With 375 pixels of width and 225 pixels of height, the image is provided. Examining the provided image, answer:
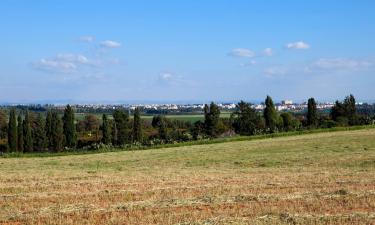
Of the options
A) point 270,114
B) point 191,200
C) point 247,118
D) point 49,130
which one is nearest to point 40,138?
point 49,130

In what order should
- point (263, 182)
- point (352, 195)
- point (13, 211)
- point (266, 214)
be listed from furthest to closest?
point (263, 182), point (352, 195), point (13, 211), point (266, 214)

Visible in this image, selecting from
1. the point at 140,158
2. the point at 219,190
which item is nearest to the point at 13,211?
the point at 219,190

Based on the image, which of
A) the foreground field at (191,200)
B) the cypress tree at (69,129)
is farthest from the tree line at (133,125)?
the foreground field at (191,200)

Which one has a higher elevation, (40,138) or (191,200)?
(191,200)

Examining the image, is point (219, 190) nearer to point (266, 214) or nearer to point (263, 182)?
point (263, 182)

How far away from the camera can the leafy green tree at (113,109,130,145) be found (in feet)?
375

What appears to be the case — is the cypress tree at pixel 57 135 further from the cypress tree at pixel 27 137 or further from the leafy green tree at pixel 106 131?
the leafy green tree at pixel 106 131

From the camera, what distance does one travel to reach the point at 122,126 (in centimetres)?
11612

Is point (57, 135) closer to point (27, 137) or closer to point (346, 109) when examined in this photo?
point (27, 137)

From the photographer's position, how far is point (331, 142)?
50969 mm

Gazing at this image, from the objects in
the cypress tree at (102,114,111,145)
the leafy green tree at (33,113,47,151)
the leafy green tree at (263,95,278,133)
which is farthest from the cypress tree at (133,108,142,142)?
the leafy green tree at (263,95,278,133)

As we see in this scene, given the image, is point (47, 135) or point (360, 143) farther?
point (47, 135)

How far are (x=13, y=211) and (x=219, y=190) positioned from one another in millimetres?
7582

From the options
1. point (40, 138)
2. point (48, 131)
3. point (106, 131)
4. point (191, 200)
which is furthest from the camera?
point (48, 131)
